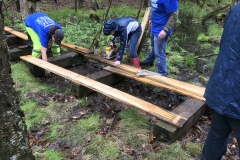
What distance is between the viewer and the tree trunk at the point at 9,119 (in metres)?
1.68

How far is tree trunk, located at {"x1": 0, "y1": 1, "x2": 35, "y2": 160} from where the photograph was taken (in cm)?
168

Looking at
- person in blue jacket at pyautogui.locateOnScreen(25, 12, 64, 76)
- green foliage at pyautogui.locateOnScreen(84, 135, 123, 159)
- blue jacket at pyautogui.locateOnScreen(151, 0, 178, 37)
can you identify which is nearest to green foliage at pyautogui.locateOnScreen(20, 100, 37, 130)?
green foliage at pyautogui.locateOnScreen(84, 135, 123, 159)

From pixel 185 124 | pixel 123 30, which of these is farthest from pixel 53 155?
pixel 123 30

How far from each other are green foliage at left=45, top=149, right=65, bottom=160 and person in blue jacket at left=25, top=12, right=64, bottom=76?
244cm

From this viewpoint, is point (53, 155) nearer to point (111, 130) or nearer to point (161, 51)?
point (111, 130)

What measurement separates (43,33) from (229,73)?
3979mm

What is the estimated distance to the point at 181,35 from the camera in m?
8.80

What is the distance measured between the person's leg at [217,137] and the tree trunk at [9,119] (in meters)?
1.75

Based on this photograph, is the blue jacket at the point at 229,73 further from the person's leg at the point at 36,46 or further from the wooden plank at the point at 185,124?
the person's leg at the point at 36,46

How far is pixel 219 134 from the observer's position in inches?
91.2

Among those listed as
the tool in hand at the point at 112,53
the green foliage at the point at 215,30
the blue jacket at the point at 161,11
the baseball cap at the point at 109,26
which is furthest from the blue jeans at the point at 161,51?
the green foliage at the point at 215,30

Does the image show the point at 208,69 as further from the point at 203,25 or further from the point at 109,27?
the point at 203,25

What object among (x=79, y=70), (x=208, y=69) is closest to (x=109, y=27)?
(x=79, y=70)

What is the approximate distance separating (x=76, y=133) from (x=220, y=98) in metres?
2.11
